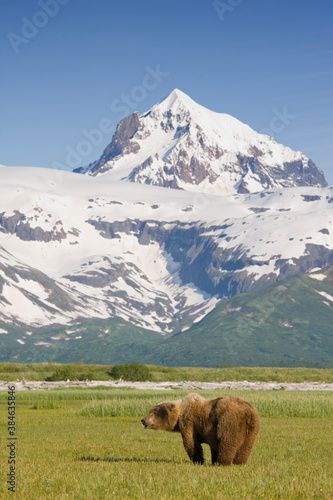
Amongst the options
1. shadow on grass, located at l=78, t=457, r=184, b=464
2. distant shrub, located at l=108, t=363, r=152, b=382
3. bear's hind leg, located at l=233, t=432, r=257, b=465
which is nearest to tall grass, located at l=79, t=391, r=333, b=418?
shadow on grass, located at l=78, t=457, r=184, b=464

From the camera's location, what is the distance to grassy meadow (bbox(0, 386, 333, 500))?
62.8ft

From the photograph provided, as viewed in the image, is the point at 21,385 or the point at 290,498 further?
the point at 21,385

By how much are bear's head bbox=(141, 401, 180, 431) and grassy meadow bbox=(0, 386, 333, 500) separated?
1.35 metres

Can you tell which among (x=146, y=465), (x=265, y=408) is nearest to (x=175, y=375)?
(x=265, y=408)

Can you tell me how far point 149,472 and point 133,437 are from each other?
1563 centimetres

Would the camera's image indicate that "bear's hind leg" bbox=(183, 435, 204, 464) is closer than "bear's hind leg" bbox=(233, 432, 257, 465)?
No

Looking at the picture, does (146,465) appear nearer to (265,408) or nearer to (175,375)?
(265,408)

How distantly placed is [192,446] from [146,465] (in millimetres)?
2355

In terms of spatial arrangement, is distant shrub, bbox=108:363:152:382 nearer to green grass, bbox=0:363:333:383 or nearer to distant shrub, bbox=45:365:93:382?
green grass, bbox=0:363:333:383

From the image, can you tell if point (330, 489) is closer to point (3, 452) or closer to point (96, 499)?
point (96, 499)

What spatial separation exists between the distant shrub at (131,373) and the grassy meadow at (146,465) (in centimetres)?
8400

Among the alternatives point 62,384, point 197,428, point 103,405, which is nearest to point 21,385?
point 62,384

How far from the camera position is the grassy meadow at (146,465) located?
62.8 feet

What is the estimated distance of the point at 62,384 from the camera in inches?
4466
